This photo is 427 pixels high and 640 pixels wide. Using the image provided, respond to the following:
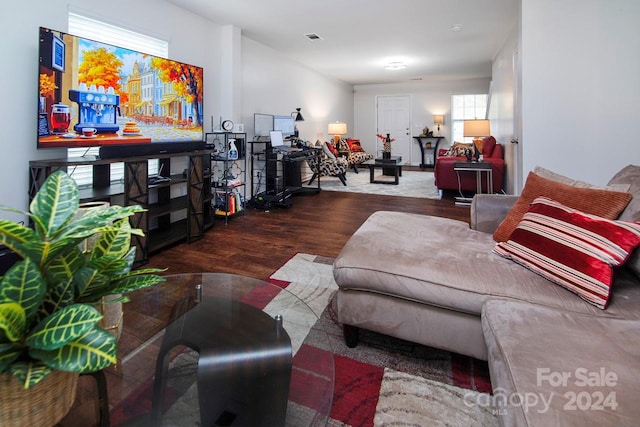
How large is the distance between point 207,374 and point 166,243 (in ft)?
7.80

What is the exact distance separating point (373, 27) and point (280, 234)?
322cm

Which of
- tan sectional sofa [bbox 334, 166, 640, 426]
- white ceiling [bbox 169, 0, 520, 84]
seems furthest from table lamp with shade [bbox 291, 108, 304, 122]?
tan sectional sofa [bbox 334, 166, 640, 426]

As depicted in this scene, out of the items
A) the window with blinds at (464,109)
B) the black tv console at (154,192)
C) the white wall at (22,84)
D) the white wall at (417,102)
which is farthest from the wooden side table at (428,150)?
the white wall at (22,84)

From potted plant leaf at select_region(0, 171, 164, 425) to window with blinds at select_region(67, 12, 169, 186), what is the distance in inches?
101

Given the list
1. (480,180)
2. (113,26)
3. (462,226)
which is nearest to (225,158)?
(113,26)

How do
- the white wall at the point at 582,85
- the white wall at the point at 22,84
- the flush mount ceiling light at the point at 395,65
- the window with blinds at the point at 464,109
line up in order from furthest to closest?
1. the window with blinds at the point at 464,109
2. the flush mount ceiling light at the point at 395,65
3. the white wall at the point at 582,85
4. the white wall at the point at 22,84

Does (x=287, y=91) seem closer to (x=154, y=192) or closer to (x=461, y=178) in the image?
(x=461, y=178)

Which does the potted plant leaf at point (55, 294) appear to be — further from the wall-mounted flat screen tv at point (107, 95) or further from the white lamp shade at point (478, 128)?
the white lamp shade at point (478, 128)

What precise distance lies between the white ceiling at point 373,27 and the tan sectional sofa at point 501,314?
3009mm

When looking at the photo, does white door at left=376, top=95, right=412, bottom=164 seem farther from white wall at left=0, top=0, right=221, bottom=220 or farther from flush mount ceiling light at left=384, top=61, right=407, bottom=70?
white wall at left=0, top=0, right=221, bottom=220

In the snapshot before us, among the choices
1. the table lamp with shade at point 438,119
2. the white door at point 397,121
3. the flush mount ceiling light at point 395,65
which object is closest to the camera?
the flush mount ceiling light at point 395,65

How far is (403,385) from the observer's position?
1.42 metres

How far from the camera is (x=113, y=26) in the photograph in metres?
3.06

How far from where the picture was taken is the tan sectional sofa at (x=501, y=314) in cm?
79
